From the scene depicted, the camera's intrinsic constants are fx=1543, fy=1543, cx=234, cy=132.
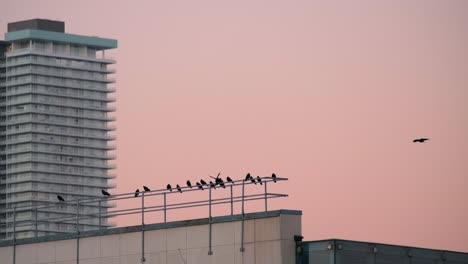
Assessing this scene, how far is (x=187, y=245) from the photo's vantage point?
246 feet

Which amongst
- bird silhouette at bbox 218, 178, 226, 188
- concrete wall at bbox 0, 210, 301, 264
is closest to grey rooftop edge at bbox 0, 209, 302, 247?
concrete wall at bbox 0, 210, 301, 264

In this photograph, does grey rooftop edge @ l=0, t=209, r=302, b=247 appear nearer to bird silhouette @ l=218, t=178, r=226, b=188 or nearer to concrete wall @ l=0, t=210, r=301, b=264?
concrete wall @ l=0, t=210, r=301, b=264

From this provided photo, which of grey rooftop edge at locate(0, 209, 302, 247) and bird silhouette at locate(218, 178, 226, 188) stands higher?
bird silhouette at locate(218, 178, 226, 188)

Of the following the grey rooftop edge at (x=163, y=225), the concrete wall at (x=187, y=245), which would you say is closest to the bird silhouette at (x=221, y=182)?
the grey rooftop edge at (x=163, y=225)

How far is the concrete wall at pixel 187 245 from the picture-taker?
233 ft

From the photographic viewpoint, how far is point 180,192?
75.8 metres

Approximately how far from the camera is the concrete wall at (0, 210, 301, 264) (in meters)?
70.9

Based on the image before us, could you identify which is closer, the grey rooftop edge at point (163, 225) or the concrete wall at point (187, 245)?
the concrete wall at point (187, 245)

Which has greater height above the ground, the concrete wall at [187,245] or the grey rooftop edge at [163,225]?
the grey rooftop edge at [163,225]

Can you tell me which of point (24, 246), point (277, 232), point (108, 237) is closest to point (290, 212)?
point (277, 232)

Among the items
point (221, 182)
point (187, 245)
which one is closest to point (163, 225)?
point (187, 245)

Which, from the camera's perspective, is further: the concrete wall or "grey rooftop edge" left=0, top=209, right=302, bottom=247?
"grey rooftop edge" left=0, top=209, right=302, bottom=247

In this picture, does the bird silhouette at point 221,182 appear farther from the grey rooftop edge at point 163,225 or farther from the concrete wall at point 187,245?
the concrete wall at point 187,245

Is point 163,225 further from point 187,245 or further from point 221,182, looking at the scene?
point 221,182
